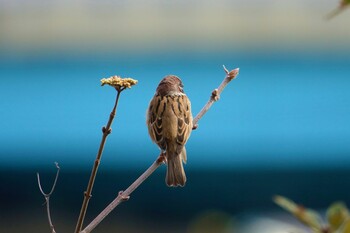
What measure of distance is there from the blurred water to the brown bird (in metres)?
5.03

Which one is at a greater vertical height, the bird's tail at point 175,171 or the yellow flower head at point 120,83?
the bird's tail at point 175,171

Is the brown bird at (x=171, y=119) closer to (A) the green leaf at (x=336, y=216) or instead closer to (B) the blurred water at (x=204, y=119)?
(A) the green leaf at (x=336, y=216)

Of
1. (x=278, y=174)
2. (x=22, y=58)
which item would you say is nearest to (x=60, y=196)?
(x=22, y=58)

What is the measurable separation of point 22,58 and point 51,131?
1428 mm

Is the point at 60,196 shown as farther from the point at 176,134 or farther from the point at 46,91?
the point at 176,134

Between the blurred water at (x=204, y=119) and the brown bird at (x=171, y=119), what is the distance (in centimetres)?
503

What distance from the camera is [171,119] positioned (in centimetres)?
395

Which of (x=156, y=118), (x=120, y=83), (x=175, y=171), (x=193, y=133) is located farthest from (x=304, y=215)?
(x=193, y=133)

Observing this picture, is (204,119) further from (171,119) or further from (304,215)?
(304,215)

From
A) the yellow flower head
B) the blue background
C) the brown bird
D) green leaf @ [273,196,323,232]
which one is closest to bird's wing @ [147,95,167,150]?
the brown bird

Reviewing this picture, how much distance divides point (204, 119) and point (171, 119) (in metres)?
5.32

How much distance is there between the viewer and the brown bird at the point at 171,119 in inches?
148

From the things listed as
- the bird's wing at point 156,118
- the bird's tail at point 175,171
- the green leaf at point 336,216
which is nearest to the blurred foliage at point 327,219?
the green leaf at point 336,216

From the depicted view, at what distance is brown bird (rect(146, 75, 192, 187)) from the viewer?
3766 mm
